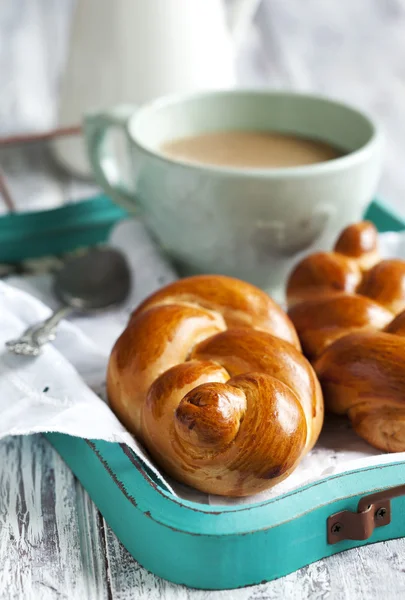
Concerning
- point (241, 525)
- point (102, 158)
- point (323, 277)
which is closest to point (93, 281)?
point (102, 158)

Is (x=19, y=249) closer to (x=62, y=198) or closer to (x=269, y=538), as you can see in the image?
(x=62, y=198)

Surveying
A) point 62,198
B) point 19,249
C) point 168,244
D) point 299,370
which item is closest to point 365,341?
point 299,370

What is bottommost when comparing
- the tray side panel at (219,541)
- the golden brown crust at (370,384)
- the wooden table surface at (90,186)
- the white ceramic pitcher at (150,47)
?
the wooden table surface at (90,186)

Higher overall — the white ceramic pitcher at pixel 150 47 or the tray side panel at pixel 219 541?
the white ceramic pitcher at pixel 150 47

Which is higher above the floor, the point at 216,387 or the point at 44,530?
the point at 216,387

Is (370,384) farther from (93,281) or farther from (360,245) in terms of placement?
(93,281)

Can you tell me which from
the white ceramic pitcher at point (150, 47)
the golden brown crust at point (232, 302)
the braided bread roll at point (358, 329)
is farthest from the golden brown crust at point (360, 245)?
the white ceramic pitcher at point (150, 47)

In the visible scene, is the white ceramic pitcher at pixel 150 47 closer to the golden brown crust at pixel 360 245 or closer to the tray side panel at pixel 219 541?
the golden brown crust at pixel 360 245
